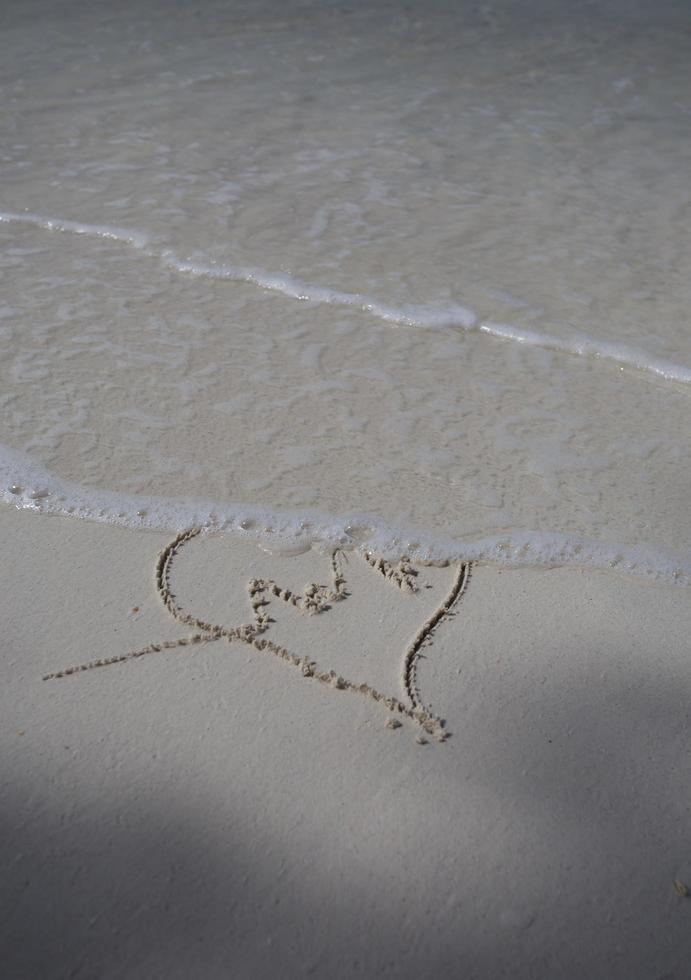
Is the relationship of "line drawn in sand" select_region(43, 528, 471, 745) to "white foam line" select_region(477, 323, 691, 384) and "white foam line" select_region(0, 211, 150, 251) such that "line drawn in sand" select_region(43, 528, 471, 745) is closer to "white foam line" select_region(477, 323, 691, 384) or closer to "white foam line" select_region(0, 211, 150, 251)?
"white foam line" select_region(477, 323, 691, 384)

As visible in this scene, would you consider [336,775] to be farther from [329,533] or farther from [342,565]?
[329,533]

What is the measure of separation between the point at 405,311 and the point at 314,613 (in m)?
1.55

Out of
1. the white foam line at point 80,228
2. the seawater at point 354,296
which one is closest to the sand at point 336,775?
the seawater at point 354,296

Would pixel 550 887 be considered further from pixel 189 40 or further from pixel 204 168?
pixel 189 40

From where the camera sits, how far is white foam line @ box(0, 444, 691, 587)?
2.12 metres

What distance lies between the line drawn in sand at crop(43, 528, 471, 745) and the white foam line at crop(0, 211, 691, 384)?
1210 millimetres

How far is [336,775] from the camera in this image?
63.4 inches

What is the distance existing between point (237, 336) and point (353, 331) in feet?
1.17

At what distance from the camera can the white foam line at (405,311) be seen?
3.02 m

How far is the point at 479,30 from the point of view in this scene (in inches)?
274

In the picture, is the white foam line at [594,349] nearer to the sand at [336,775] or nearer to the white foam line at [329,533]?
the white foam line at [329,533]

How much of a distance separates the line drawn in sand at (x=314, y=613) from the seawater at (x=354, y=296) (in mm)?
99

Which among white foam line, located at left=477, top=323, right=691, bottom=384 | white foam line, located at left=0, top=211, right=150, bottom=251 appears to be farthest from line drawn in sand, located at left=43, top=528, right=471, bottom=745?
white foam line, located at left=0, top=211, right=150, bottom=251

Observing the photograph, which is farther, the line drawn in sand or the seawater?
the seawater
